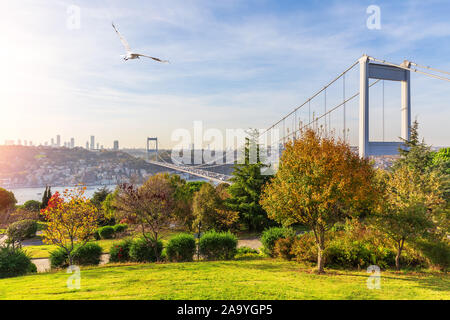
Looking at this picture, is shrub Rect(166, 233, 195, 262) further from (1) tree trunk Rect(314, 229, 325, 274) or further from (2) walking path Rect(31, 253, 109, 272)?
(1) tree trunk Rect(314, 229, 325, 274)

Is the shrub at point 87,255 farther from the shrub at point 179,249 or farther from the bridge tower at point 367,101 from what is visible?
the bridge tower at point 367,101

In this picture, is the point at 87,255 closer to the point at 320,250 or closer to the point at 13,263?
the point at 13,263

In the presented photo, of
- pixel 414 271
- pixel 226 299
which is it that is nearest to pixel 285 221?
pixel 226 299

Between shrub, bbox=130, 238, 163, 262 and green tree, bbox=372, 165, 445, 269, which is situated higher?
A: green tree, bbox=372, 165, 445, 269

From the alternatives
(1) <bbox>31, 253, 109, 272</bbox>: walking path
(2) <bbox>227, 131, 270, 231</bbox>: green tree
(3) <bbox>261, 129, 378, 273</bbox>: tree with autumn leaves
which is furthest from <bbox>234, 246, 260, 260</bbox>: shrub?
(2) <bbox>227, 131, 270, 231</bbox>: green tree

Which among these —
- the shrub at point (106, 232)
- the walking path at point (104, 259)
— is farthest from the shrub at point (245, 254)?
the shrub at point (106, 232)

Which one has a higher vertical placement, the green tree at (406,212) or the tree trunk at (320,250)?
the green tree at (406,212)
